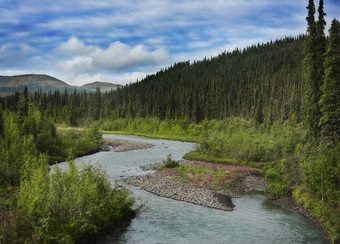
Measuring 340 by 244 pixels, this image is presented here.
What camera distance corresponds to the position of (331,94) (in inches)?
1155

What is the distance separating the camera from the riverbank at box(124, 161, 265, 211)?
26.0m

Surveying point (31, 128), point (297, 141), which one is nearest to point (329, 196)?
point (297, 141)

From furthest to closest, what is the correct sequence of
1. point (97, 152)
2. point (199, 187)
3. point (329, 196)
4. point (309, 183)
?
point (97, 152), point (199, 187), point (309, 183), point (329, 196)

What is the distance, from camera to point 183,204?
25.4 meters

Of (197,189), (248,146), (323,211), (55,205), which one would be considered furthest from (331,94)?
(55,205)

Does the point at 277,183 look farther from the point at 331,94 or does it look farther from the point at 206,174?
the point at 331,94

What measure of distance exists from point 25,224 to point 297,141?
27.3 metres

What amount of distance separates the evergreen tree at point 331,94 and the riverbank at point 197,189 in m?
8.89

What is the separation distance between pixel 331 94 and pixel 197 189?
53.0 ft

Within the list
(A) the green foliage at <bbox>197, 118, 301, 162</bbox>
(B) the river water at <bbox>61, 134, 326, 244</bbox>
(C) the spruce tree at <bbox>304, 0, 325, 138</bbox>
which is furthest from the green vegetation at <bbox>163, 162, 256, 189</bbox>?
(C) the spruce tree at <bbox>304, 0, 325, 138</bbox>

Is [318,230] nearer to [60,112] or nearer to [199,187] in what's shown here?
[199,187]

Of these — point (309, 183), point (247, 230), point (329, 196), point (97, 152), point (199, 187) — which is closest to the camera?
point (247, 230)

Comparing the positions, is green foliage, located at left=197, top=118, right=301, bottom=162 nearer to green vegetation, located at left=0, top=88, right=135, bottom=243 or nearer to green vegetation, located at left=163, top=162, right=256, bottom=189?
green vegetation, located at left=163, top=162, right=256, bottom=189

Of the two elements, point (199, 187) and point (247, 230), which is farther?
point (199, 187)
